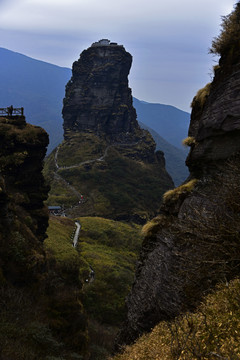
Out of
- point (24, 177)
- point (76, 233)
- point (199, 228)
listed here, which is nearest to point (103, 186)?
point (76, 233)

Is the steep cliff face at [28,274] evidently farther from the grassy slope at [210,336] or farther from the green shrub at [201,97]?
the green shrub at [201,97]

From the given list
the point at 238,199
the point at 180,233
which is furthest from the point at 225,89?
the point at 180,233

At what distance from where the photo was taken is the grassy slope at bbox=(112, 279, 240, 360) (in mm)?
8082

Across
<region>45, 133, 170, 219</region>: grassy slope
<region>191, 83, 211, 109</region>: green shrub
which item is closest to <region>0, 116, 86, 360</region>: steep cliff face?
<region>191, 83, 211, 109</region>: green shrub

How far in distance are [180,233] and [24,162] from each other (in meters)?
26.0

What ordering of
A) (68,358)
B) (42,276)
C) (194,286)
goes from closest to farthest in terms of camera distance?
1. (194,286)
2. (68,358)
3. (42,276)

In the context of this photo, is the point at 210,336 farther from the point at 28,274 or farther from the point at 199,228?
the point at 28,274

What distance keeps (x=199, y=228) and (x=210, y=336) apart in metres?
5.02

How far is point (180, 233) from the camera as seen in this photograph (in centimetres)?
1568

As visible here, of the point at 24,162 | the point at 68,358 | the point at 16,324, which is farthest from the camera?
the point at 24,162

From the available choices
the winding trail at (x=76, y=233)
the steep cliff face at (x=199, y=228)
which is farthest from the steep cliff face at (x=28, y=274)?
the winding trail at (x=76, y=233)

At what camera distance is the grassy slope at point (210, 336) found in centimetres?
808

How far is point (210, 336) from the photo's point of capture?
30.2ft

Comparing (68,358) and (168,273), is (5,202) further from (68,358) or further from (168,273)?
(168,273)
